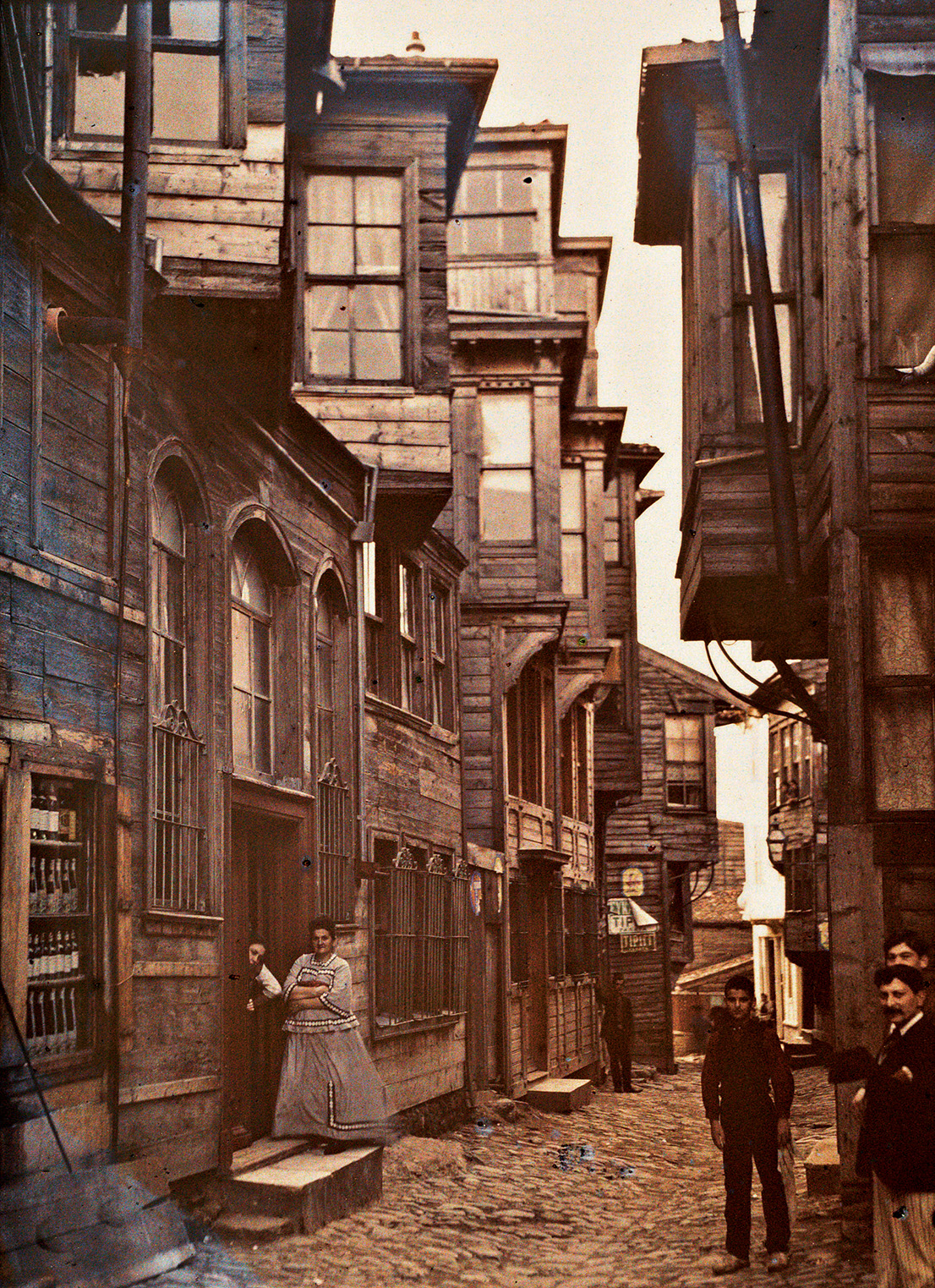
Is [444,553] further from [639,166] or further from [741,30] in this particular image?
[741,30]

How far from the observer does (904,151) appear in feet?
33.9

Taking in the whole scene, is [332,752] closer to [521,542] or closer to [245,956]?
[245,956]

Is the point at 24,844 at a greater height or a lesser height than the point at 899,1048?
greater

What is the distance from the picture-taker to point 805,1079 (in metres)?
26.8

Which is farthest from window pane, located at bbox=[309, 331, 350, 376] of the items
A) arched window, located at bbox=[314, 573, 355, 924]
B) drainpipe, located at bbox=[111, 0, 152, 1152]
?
drainpipe, located at bbox=[111, 0, 152, 1152]

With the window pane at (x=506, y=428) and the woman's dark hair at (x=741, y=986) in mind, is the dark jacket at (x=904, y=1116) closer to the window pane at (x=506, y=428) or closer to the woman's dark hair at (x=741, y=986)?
the woman's dark hair at (x=741, y=986)

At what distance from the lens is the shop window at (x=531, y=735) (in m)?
21.4

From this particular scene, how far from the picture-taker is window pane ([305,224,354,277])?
14820 millimetres

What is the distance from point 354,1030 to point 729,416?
5050 millimetres

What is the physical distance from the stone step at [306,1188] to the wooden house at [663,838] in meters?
21.2

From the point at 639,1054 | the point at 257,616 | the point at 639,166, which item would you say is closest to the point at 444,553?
the point at 639,166

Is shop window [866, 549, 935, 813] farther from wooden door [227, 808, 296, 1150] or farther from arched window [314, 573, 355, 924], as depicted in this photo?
arched window [314, 573, 355, 924]

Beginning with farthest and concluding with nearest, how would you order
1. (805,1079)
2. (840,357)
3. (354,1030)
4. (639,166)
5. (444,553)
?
1. (805,1079)
2. (444,553)
3. (639,166)
4. (354,1030)
5. (840,357)

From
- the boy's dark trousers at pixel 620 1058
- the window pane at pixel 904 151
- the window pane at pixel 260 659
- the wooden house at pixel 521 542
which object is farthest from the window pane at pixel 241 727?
the boy's dark trousers at pixel 620 1058
